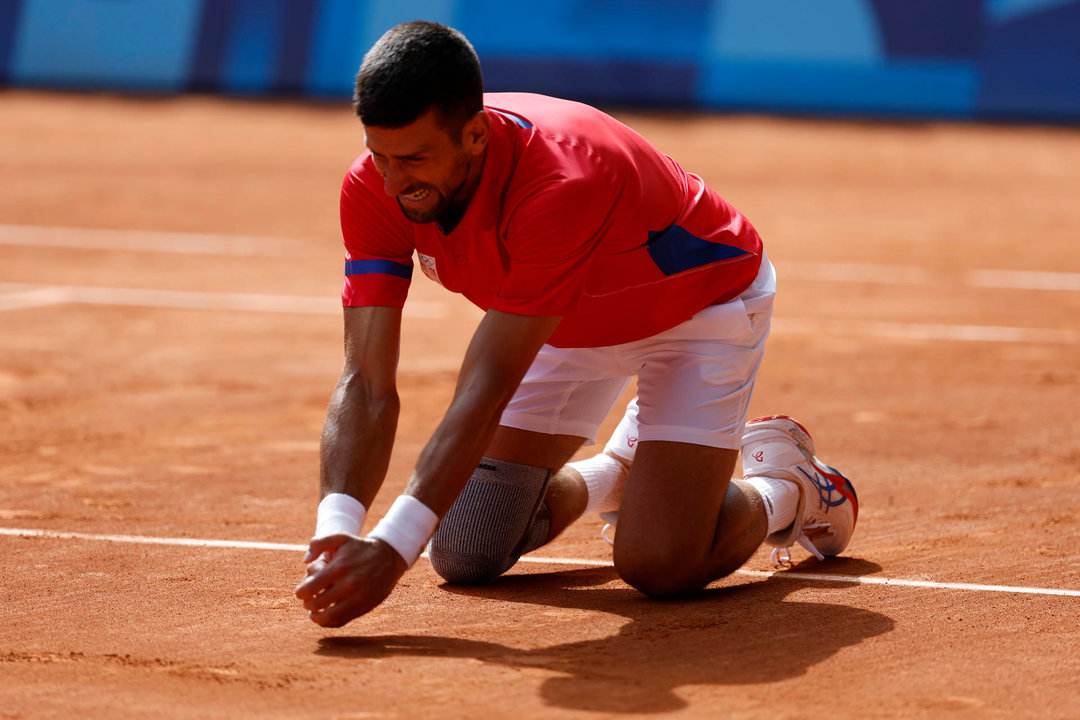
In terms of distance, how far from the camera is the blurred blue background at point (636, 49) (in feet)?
53.3

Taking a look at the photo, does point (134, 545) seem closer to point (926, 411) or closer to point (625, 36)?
point (926, 411)

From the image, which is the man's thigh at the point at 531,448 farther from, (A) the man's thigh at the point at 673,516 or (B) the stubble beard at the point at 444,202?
(B) the stubble beard at the point at 444,202

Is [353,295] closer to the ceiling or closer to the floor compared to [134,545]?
closer to the ceiling

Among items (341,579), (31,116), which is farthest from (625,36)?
(341,579)

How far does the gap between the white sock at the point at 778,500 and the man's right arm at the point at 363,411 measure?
3.86 ft

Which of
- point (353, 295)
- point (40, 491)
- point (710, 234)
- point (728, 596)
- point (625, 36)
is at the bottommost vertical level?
point (40, 491)

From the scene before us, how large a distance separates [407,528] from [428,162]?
846 mm

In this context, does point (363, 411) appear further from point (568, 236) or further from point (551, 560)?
point (551, 560)

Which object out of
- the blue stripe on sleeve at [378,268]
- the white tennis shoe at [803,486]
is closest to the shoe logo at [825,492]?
the white tennis shoe at [803,486]

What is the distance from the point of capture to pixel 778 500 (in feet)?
13.8

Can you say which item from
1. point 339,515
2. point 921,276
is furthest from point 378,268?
point 921,276

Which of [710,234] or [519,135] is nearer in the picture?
[519,135]

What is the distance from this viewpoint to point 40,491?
5.05 m

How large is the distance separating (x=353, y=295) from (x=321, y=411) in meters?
2.74
